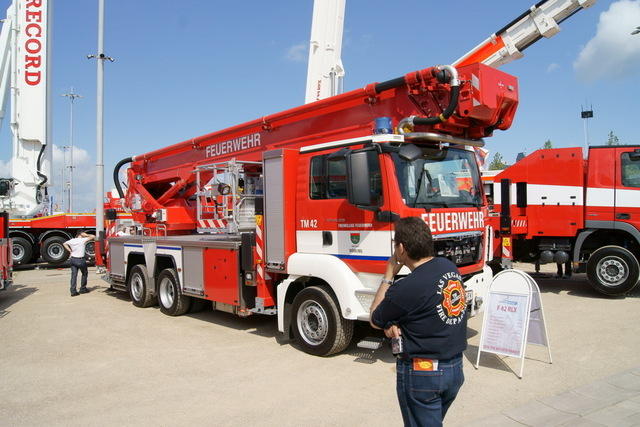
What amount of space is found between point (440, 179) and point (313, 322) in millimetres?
2404

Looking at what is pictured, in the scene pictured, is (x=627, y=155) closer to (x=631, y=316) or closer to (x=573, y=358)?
(x=631, y=316)

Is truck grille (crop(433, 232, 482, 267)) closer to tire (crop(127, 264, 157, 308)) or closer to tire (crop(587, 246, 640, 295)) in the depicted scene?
tire (crop(587, 246, 640, 295))

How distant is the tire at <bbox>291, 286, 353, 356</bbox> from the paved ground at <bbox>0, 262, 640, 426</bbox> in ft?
0.63

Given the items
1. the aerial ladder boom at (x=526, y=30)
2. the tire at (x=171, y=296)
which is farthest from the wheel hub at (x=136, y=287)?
the aerial ladder boom at (x=526, y=30)

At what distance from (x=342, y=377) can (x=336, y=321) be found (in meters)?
0.70

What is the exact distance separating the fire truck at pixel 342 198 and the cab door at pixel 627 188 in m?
4.67

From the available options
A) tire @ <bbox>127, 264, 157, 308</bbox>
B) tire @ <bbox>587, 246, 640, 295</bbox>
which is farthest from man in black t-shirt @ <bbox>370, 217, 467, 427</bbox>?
tire @ <bbox>587, 246, 640, 295</bbox>

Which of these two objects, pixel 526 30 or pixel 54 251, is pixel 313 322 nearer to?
pixel 526 30

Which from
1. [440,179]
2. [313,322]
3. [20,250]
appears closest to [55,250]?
[20,250]

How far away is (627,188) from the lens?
31.2 ft

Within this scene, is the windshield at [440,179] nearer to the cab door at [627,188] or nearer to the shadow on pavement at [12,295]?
the cab door at [627,188]

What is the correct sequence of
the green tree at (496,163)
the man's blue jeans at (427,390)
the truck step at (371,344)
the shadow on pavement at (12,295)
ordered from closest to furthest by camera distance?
the man's blue jeans at (427,390)
the truck step at (371,344)
the shadow on pavement at (12,295)
the green tree at (496,163)

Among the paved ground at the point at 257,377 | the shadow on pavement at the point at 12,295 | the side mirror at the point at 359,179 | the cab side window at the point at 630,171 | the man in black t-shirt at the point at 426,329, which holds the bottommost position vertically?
the shadow on pavement at the point at 12,295

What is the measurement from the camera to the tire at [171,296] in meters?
8.67
